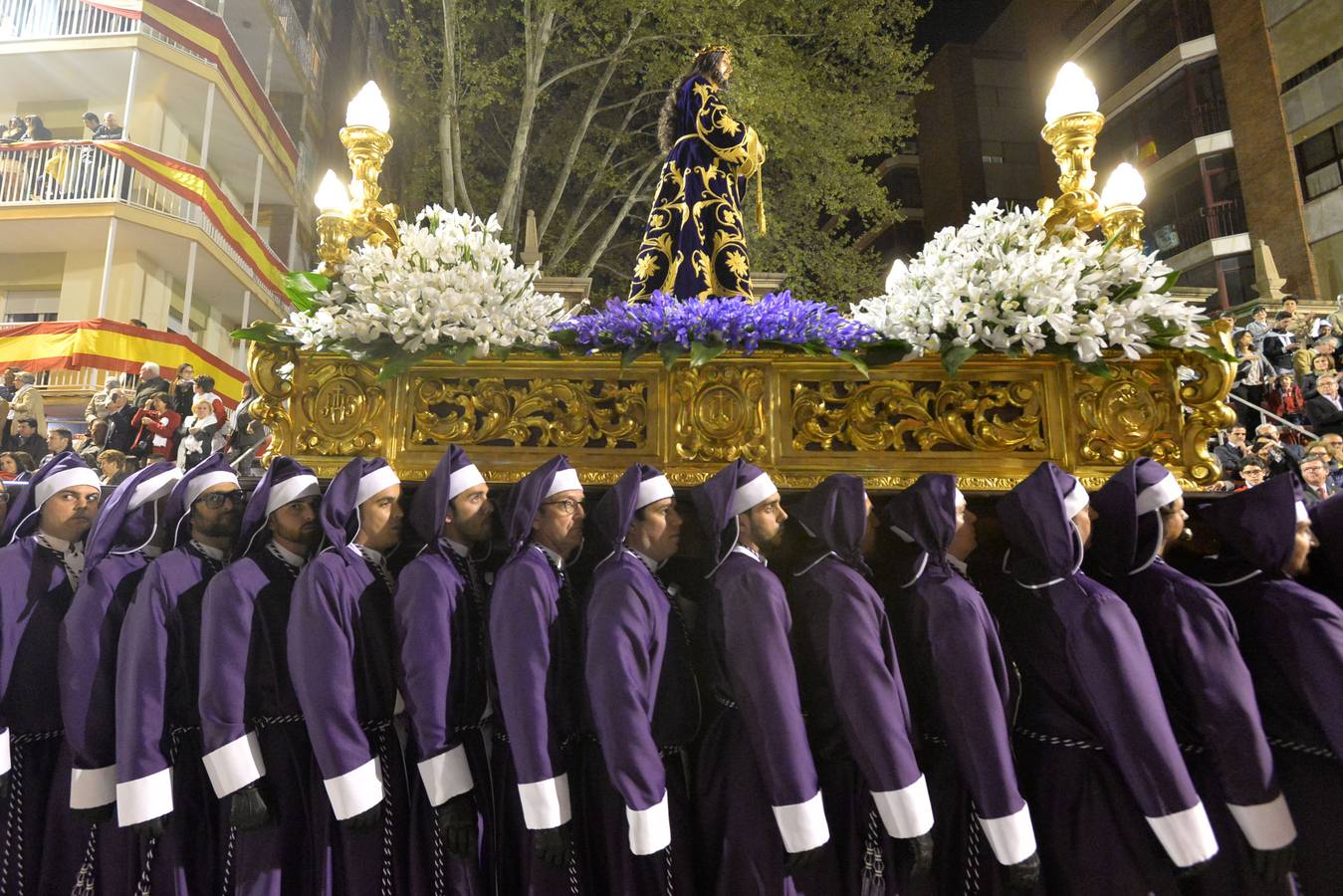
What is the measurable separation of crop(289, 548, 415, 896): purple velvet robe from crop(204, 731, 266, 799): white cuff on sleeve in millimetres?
234

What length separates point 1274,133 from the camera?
679 inches

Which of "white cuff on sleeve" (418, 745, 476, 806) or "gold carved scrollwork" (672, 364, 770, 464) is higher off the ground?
"gold carved scrollwork" (672, 364, 770, 464)

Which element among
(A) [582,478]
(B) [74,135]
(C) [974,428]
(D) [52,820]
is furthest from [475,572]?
(B) [74,135]

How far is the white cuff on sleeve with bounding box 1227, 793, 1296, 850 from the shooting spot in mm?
2771

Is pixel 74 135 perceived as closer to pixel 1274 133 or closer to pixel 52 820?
pixel 52 820

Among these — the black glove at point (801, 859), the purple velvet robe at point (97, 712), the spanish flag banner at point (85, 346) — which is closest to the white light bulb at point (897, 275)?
the black glove at point (801, 859)

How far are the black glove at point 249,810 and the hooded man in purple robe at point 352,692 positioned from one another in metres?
0.19

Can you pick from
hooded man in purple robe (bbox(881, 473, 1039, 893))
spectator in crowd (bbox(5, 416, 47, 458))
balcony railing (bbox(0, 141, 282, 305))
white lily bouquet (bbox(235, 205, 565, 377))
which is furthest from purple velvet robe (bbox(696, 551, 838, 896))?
balcony railing (bbox(0, 141, 282, 305))

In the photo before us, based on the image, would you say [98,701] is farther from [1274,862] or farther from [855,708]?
[1274,862]

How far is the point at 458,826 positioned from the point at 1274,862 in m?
2.81

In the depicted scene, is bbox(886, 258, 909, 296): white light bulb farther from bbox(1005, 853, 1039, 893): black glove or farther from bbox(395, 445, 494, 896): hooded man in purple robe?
bbox(1005, 853, 1039, 893): black glove

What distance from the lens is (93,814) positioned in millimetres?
3168

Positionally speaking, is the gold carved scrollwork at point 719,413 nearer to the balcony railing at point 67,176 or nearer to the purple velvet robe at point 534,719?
the purple velvet robe at point 534,719

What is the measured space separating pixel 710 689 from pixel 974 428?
1.67 metres
